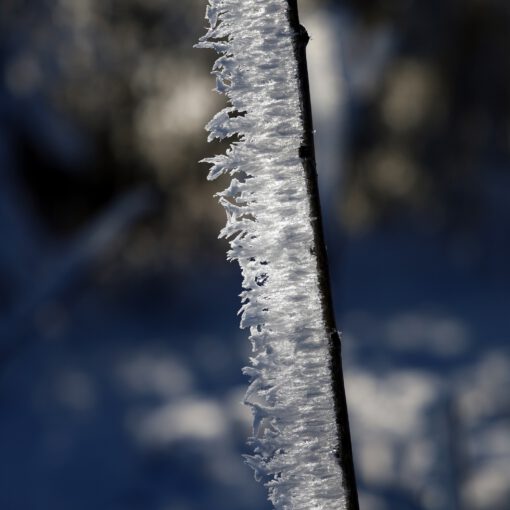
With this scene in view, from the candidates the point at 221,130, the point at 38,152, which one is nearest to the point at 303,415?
the point at 221,130

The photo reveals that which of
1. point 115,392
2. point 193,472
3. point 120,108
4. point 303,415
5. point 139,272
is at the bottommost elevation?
point 303,415

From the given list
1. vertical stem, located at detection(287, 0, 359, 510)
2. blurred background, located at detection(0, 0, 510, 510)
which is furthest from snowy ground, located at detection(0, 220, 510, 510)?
vertical stem, located at detection(287, 0, 359, 510)

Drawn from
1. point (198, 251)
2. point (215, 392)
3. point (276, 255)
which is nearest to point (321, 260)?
point (276, 255)

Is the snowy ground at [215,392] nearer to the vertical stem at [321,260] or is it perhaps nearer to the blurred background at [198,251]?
the blurred background at [198,251]

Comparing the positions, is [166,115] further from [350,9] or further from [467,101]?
[467,101]

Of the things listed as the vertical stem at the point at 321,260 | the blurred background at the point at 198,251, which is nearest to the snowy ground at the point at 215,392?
the blurred background at the point at 198,251
